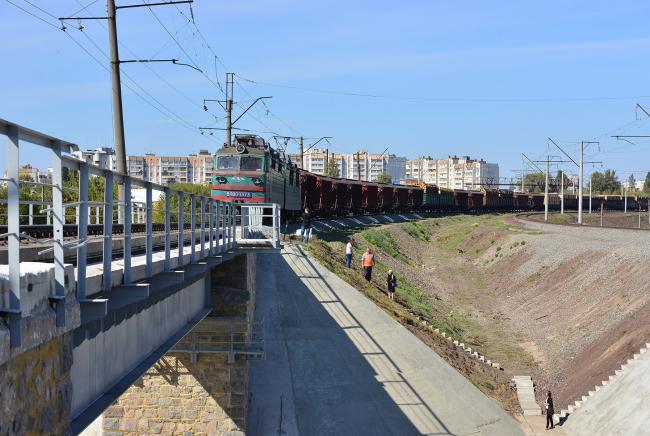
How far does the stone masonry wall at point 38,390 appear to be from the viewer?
5707 mm

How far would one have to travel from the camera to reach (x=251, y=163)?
3444cm

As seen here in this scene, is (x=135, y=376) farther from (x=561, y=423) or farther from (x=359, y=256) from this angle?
(x=359, y=256)

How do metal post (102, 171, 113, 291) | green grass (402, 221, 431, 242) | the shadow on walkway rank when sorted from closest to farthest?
metal post (102, 171, 113, 291), the shadow on walkway, green grass (402, 221, 431, 242)

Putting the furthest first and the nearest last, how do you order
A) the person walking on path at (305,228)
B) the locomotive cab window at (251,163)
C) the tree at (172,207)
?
the person walking on path at (305,228) → the locomotive cab window at (251,163) → the tree at (172,207)

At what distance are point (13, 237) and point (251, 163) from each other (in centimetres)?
2874

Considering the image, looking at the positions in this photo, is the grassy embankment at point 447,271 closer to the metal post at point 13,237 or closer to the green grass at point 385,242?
the green grass at point 385,242

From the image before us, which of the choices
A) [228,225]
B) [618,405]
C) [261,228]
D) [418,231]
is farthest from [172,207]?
[418,231]

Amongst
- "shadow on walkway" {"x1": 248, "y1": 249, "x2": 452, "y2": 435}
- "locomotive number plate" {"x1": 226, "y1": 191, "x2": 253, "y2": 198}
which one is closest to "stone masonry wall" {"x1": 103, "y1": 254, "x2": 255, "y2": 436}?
"shadow on walkway" {"x1": 248, "y1": 249, "x2": 452, "y2": 435}

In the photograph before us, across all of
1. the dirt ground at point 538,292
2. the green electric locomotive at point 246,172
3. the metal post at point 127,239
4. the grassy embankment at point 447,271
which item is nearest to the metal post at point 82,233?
the metal post at point 127,239

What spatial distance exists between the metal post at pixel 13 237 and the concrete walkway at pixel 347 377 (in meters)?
17.8

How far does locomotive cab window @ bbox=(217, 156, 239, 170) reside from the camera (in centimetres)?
3469

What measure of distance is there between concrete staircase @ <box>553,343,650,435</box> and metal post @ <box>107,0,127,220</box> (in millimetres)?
14470

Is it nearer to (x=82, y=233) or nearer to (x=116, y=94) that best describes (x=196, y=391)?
(x=116, y=94)

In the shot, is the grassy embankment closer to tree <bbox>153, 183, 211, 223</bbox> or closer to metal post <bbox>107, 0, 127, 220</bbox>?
tree <bbox>153, 183, 211, 223</bbox>
